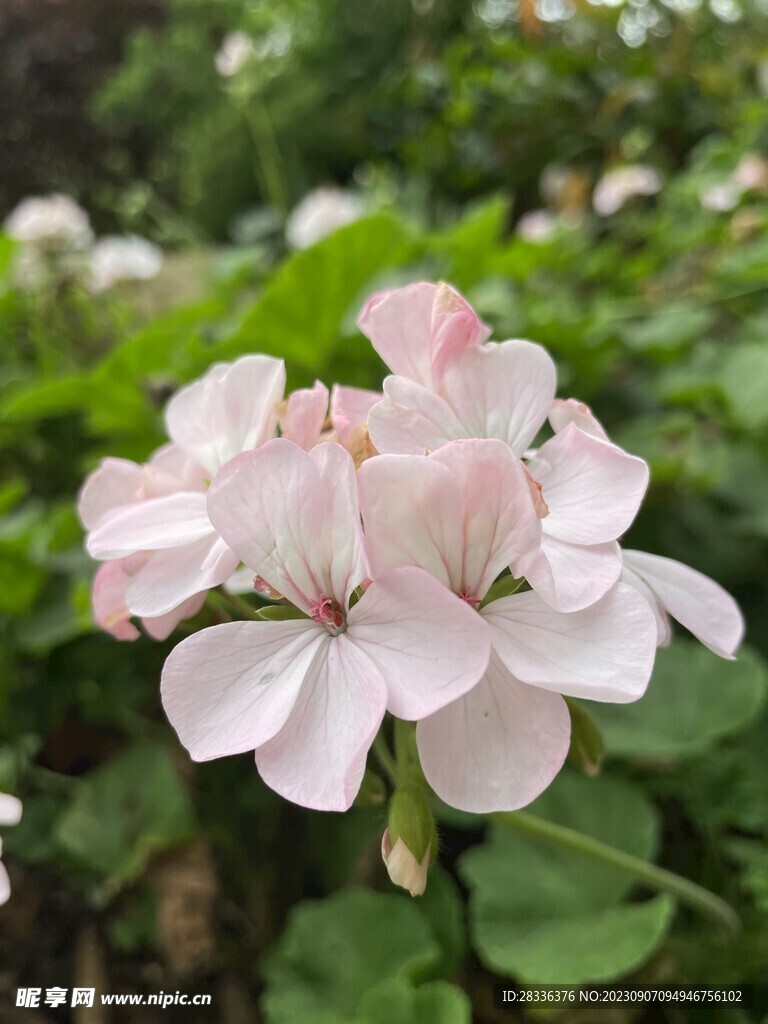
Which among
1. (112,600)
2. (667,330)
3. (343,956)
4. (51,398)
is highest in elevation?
(112,600)

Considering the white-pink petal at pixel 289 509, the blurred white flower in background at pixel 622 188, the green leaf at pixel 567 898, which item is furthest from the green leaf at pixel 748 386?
the blurred white flower in background at pixel 622 188

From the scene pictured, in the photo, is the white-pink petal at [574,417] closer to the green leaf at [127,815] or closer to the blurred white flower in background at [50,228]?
the green leaf at [127,815]

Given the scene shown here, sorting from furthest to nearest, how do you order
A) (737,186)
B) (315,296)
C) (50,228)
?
(50,228), (737,186), (315,296)

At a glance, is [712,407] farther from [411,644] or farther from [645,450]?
[411,644]

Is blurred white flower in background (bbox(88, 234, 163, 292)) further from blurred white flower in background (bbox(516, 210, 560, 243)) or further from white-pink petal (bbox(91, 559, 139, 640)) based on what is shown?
white-pink petal (bbox(91, 559, 139, 640))

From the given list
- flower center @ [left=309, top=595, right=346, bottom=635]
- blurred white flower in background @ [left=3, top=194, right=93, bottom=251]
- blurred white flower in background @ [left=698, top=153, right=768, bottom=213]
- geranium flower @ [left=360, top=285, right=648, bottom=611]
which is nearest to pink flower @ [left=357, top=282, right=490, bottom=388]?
geranium flower @ [left=360, top=285, right=648, bottom=611]

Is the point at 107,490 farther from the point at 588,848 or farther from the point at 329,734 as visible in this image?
the point at 588,848

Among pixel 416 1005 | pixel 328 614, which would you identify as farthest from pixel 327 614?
pixel 416 1005
